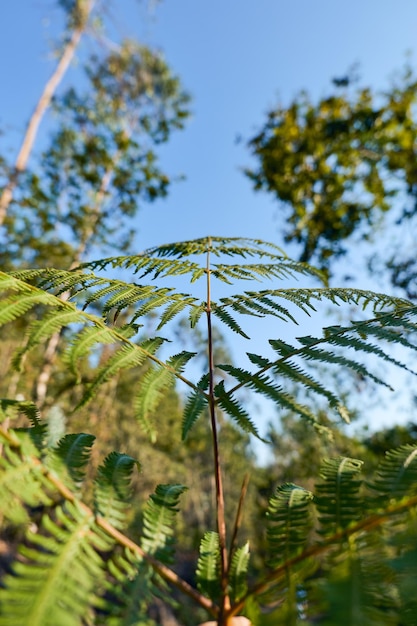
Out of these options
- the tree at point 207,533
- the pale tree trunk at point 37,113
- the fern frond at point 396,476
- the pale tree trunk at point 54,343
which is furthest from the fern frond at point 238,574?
the pale tree trunk at point 37,113

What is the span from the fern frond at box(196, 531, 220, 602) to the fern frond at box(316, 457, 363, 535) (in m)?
0.25

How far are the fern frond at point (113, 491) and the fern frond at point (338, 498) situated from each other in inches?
13.2

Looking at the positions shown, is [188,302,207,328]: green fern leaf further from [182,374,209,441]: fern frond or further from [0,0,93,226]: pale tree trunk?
[0,0,93,226]: pale tree trunk

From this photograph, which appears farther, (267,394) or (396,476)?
(267,394)

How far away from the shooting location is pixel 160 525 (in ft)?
2.40

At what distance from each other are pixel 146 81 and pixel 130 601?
12087mm

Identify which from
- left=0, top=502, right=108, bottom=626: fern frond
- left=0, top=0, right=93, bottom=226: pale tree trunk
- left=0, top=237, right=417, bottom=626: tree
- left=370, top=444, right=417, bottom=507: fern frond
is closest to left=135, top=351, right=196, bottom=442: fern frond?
left=0, top=237, right=417, bottom=626: tree

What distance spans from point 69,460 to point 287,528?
41 centimetres

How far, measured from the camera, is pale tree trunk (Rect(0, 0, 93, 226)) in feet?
22.0

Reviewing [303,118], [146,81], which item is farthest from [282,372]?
[146,81]

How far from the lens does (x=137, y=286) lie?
118cm

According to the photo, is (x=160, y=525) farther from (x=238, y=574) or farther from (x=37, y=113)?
(x=37, y=113)

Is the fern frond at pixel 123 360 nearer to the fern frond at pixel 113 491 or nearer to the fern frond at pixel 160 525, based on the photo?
the fern frond at pixel 113 491

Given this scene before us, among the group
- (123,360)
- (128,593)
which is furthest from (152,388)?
(128,593)
